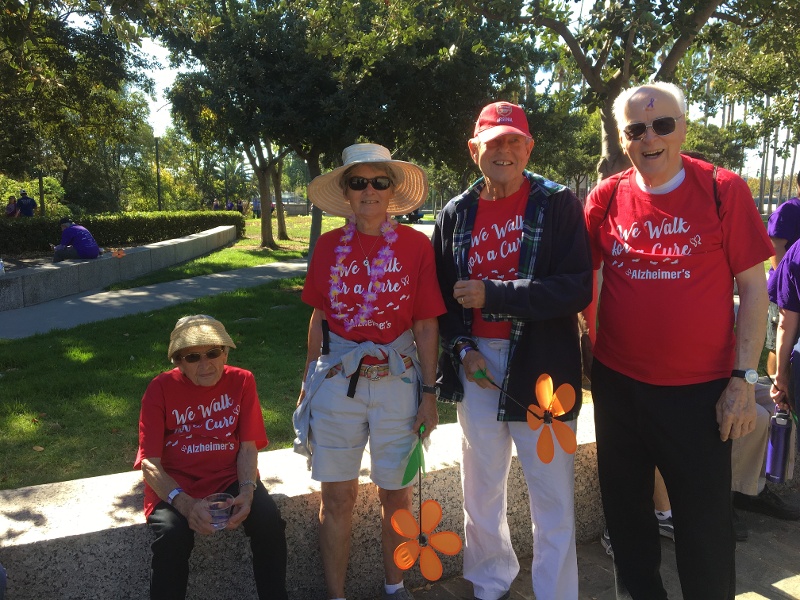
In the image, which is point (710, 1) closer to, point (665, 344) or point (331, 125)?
point (665, 344)

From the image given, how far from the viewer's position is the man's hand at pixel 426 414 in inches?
103

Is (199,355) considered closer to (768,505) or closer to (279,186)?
(768,505)

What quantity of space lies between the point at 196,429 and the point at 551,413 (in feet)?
4.44

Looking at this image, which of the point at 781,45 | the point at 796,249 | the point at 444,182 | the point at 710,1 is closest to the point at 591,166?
the point at 444,182

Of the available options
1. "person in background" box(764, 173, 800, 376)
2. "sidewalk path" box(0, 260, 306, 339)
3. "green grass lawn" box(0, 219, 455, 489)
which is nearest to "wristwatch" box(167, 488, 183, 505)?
"green grass lawn" box(0, 219, 455, 489)

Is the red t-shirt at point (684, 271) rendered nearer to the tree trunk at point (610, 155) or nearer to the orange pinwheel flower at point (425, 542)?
the orange pinwheel flower at point (425, 542)

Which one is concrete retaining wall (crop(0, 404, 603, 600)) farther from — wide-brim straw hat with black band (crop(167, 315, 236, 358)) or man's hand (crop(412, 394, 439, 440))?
wide-brim straw hat with black band (crop(167, 315, 236, 358))

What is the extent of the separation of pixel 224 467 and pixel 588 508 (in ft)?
6.07

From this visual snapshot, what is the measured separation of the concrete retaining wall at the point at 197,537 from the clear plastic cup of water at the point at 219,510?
238mm

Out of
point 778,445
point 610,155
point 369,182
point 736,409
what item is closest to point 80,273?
point 610,155

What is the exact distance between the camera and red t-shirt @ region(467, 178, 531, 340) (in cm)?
256

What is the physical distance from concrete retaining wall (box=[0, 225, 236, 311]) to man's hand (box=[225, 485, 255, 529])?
318 inches

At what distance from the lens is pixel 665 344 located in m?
2.32

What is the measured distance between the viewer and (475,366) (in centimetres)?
254
